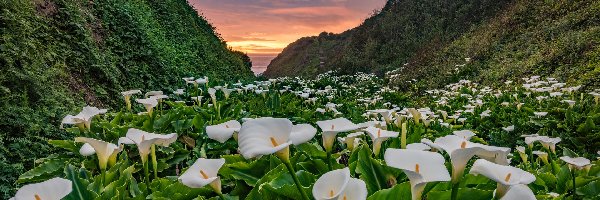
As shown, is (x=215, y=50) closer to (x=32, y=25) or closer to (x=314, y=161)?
(x=32, y=25)

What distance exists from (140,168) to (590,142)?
5.54m

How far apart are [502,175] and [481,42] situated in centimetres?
1876

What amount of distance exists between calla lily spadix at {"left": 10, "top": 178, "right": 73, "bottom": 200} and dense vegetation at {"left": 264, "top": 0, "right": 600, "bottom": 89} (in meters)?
9.55

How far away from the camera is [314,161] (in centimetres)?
191

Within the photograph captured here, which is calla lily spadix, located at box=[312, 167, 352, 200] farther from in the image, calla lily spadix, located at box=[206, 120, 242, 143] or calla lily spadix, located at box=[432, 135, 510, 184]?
calla lily spadix, located at box=[206, 120, 242, 143]

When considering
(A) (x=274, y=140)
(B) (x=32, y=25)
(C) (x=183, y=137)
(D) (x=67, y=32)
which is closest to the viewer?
(A) (x=274, y=140)

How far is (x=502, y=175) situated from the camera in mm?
1228

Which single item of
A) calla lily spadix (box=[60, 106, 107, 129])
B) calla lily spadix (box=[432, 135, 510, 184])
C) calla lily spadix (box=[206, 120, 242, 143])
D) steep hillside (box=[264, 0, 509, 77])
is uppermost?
steep hillside (box=[264, 0, 509, 77])

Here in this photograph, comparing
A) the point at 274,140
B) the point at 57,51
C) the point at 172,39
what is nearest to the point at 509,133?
the point at 274,140

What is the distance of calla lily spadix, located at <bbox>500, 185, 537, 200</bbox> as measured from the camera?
3.92 feet

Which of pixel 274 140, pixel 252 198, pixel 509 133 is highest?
pixel 274 140

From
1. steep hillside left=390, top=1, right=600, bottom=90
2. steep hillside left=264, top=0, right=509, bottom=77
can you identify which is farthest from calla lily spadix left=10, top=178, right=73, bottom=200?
steep hillside left=264, top=0, right=509, bottom=77

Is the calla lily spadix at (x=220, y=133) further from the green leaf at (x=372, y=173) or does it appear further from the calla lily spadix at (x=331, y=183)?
the calla lily spadix at (x=331, y=183)

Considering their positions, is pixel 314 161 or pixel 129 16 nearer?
pixel 314 161
